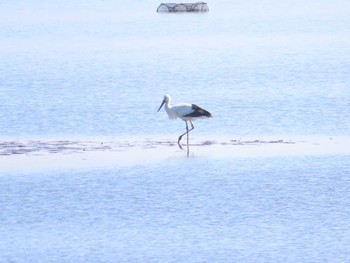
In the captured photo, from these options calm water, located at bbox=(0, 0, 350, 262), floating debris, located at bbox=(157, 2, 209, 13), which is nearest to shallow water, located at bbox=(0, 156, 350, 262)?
calm water, located at bbox=(0, 0, 350, 262)

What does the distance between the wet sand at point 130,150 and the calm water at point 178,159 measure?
1.29ft

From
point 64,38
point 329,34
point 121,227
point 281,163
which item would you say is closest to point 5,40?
point 64,38

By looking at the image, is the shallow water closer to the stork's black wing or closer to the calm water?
the calm water

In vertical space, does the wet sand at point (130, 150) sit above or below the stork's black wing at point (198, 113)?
below

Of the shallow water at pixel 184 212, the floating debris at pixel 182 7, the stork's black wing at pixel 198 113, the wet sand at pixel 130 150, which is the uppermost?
the floating debris at pixel 182 7

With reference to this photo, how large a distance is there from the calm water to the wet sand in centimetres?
39

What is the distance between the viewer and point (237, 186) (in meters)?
16.4

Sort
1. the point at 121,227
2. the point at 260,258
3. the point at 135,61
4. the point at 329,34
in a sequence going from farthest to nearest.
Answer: the point at 329,34
the point at 135,61
the point at 121,227
the point at 260,258

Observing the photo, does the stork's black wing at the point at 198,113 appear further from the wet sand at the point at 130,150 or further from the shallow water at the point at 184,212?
the shallow water at the point at 184,212

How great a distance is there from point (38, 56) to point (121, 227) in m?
23.7

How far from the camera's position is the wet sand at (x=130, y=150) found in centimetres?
1791

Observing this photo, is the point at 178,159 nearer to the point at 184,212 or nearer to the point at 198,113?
the point at 198,113

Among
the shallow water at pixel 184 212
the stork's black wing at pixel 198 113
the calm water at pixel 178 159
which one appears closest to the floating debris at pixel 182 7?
the calm water at pixel 178 159

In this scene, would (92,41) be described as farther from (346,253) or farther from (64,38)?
(346,253)
